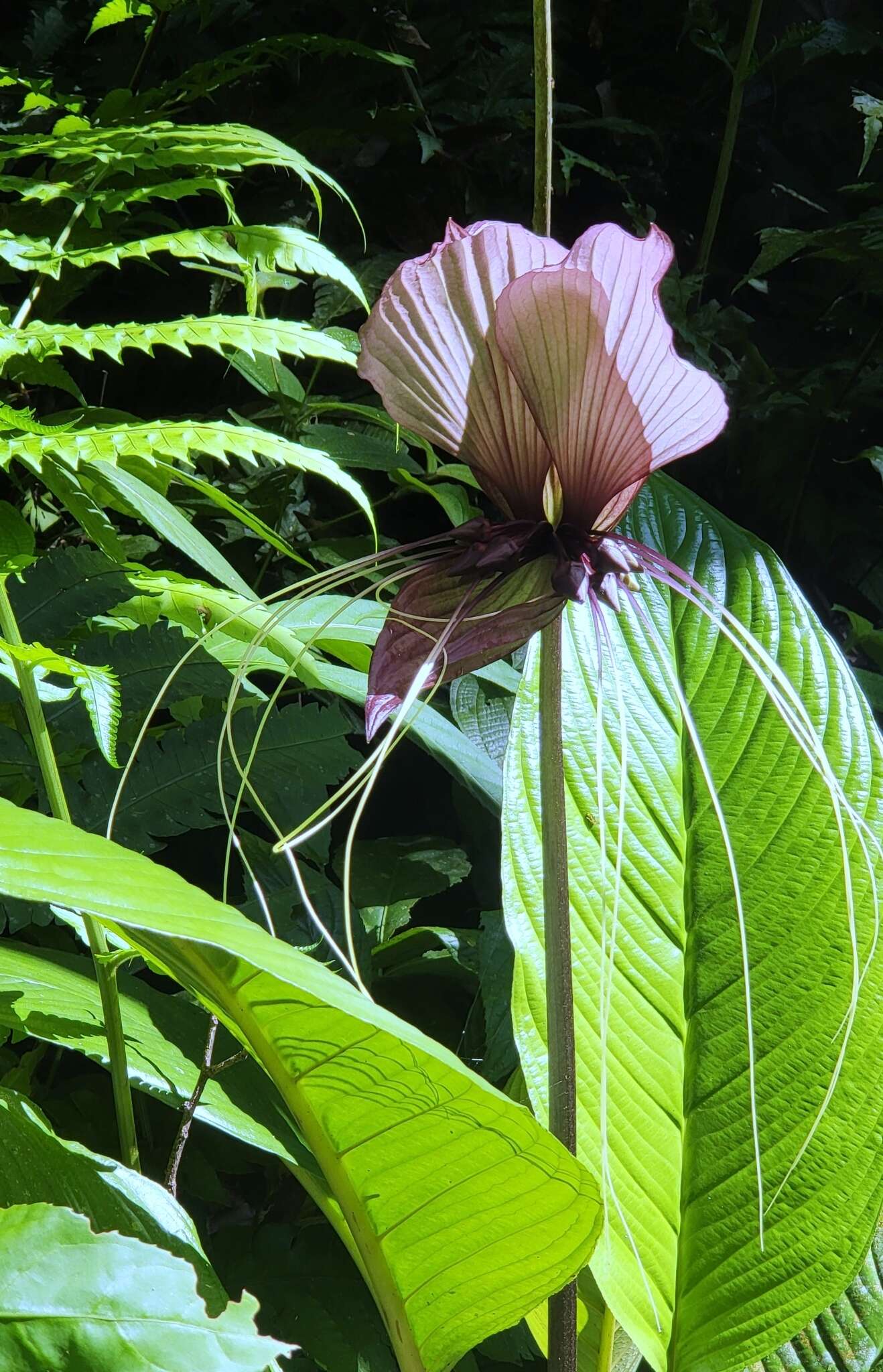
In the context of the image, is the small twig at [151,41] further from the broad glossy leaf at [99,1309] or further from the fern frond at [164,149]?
the broad glossy leaf at [99,1309]

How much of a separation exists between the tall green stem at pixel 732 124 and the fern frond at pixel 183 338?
98 centimetres

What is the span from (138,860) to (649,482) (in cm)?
44

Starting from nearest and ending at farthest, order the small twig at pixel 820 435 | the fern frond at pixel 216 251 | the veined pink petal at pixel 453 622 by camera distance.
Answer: the veined pink petal at pixel 453 622, the fern frond at pixel 216 251, the small twig at pixel 820 435

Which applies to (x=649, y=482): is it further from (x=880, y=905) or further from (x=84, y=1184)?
(x=84, y=1184)

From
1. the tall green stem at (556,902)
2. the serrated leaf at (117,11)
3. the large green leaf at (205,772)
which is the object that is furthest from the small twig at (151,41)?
the tall green stem at (556,902)

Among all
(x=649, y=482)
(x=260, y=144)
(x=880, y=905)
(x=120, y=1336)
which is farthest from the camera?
(x=260, y=144)

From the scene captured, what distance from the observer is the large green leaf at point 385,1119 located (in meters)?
0.23

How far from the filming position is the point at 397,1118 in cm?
31

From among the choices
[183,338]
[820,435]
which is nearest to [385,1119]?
[183,338]

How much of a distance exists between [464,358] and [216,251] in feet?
1.37

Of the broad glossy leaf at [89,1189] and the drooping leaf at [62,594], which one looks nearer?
the broad glossy leaf at [89,1189]

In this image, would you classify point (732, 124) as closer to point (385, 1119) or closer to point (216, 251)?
point (216, 251)

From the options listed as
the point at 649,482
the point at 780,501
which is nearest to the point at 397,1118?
the point at 649,482

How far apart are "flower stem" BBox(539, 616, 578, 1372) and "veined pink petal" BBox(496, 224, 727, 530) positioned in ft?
0.16
